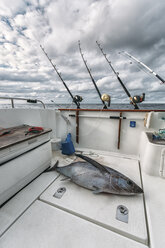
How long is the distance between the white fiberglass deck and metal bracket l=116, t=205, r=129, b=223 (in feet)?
0.12

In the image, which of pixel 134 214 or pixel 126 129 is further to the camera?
pixel 126 129

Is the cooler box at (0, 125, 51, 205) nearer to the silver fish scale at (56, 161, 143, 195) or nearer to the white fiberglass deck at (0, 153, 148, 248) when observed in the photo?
the white fiberglass deck at (0, 153, 148, 248)

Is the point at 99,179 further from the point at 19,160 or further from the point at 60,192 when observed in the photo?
the point at 19,160

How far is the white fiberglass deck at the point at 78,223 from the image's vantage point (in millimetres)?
956

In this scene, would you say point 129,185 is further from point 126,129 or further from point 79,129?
point 79,129

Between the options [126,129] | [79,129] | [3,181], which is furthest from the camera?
[79,129]

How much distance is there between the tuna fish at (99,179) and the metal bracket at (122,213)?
0.15 metres

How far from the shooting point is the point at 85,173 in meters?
1.65

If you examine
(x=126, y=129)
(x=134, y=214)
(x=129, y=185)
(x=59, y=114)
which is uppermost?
(x=59, y=114)

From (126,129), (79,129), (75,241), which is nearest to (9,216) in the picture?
(75,241)

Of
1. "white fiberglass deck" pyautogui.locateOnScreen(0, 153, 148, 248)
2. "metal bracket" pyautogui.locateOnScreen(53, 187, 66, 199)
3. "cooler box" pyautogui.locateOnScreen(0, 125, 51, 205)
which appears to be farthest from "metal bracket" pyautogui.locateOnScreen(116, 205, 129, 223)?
"cooler box" pyautogui.locateOnScreen(0, 125, 51, 205)

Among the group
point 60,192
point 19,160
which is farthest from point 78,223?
point 19,160

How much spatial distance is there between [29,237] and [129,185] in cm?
124

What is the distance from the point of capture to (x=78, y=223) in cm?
111
